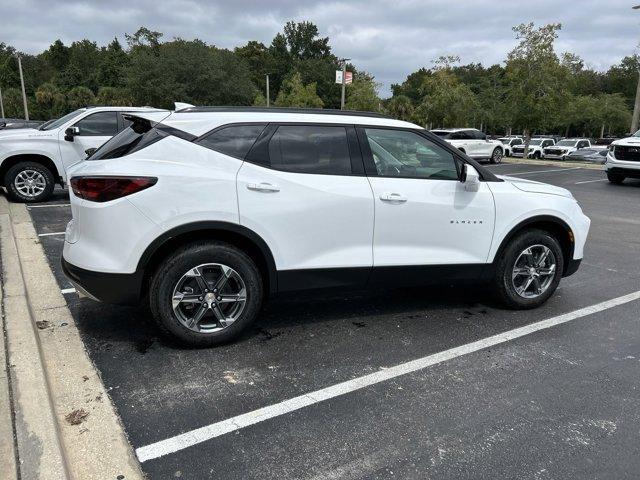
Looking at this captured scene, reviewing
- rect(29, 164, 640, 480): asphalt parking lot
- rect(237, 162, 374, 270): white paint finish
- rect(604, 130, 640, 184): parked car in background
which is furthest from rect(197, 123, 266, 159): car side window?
rect(604, 130, 640, 184): parked car in background

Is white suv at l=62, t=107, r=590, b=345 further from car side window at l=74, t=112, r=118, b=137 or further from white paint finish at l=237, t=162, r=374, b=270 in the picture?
car side window at l=74, t=112, r=118, b=137

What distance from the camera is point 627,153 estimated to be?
15766 mm

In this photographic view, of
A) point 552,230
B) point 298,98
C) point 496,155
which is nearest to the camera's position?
point 552,230

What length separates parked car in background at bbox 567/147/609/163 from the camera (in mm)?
27339

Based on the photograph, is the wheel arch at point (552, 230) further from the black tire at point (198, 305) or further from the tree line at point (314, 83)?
the tree line at point (314, 83)

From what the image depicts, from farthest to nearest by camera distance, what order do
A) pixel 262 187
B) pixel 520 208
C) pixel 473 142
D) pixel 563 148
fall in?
pixel 563 148
pixel 473 142
pixel 520 208
pixel 262 187

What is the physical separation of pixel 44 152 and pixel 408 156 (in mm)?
8115

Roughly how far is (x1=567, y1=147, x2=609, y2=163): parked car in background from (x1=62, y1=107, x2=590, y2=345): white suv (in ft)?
84.8

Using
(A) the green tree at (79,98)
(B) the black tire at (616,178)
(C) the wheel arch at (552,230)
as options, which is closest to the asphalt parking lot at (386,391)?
(C) the wheel arch at (552,230)

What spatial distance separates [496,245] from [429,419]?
2080 millimetres

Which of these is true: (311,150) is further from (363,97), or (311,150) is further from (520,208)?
(363,97)

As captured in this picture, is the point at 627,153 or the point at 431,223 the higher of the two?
the point at 627,153

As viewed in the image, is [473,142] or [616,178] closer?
[616,178]

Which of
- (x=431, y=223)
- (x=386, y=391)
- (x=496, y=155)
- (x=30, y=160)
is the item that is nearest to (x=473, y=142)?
(x=496, y=155)
